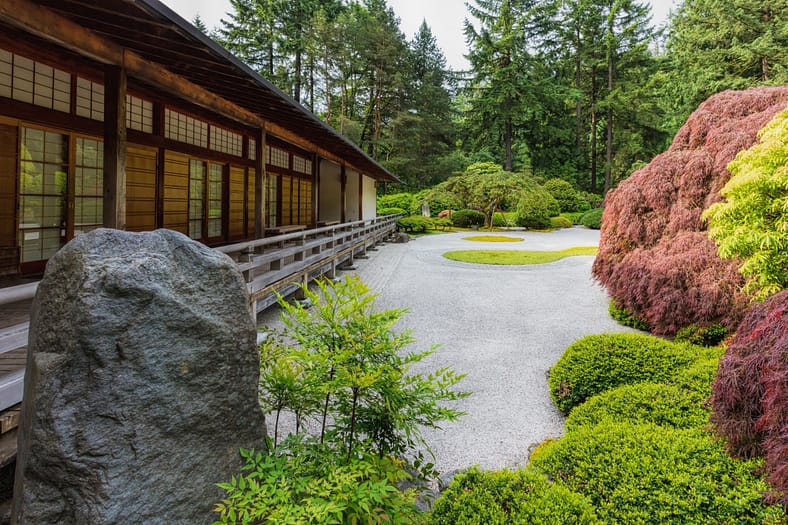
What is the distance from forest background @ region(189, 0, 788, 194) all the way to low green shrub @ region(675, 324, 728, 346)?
2640cm

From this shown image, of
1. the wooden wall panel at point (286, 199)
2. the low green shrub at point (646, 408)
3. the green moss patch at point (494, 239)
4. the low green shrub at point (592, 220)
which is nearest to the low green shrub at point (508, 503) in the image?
the low green shrub at point (646, 408)

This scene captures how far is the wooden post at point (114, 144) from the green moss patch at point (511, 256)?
1085cm

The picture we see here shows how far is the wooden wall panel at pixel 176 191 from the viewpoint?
859 centimetres

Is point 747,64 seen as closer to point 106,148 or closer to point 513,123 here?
point 513,123

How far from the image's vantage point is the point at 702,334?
5945 millimetres

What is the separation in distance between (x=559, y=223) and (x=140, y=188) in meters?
26.9

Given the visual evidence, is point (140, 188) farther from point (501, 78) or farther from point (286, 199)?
point (501, 78)

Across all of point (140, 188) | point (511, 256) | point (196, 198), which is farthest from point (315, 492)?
point (511, 256)

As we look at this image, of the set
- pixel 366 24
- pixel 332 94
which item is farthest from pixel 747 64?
pixel 332 94

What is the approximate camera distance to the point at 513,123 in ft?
130

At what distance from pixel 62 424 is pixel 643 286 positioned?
716cm

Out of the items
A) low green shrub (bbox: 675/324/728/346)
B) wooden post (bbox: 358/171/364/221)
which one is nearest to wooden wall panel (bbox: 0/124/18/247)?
low green shrub (bbox: 675/324/728/346)

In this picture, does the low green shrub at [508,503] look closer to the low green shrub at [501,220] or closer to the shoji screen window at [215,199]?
the shoji screen window at [215,199]

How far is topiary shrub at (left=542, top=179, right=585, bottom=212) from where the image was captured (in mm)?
33625
